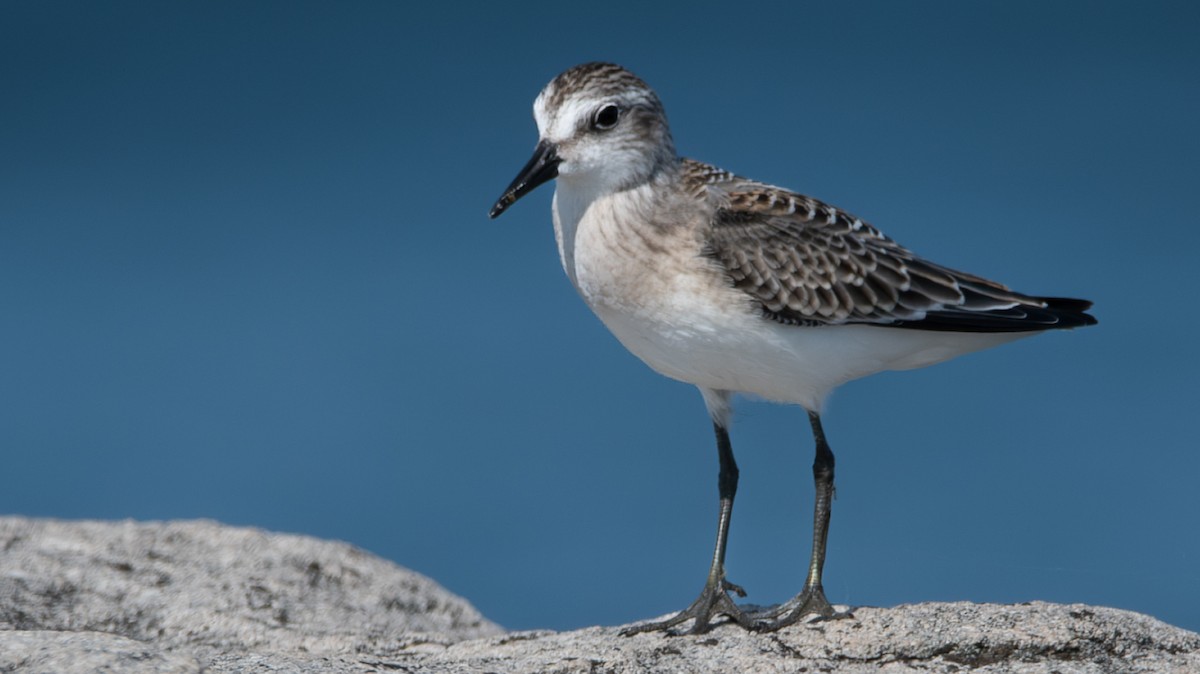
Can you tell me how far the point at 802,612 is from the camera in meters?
7.87

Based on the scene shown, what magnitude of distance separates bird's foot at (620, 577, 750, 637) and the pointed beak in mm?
2455

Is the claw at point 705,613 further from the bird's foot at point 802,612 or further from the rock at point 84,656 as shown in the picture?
the rock at point 84,656

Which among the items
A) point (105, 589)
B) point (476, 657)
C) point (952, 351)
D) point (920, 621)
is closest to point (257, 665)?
point (476, 657)

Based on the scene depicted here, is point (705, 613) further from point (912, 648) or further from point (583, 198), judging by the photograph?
point (583, 198)

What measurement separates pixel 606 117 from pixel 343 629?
3576 millimetres

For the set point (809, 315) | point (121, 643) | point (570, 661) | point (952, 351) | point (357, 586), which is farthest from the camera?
point (357, 586)

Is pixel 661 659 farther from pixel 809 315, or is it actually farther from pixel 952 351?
pixel 952 351

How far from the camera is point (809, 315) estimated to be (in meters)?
7.78

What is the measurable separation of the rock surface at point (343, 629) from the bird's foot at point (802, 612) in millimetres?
86

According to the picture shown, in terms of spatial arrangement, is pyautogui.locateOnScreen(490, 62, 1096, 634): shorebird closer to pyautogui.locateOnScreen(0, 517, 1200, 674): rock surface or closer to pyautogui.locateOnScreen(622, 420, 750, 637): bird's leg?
pyautogui.locateOnScreen(622, 420, 750, 637): bird's leg

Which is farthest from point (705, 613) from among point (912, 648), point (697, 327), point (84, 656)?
point (84, 656)

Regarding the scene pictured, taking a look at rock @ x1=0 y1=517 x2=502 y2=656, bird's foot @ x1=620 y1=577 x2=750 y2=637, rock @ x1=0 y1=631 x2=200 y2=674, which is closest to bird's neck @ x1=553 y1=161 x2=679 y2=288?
bird's foot @ x1=620 y1=577 x2=750 y2=637

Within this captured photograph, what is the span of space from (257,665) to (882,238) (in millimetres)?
4348

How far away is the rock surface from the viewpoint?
6.93 metres
